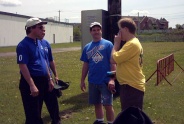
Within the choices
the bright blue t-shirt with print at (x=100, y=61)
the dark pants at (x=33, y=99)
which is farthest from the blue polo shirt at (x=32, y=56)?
the bright blue t-shirt with print at (x=100, y=61)

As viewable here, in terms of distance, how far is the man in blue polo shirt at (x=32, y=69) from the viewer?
468cm

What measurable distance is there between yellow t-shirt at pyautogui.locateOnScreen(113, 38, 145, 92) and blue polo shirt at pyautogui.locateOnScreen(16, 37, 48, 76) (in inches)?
46.9

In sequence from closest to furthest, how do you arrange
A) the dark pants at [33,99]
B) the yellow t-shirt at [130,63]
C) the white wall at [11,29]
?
1. the yellow t-shirt at [130,63]
2. the dark pants at [33,99]
3. the white wall at [11,29]

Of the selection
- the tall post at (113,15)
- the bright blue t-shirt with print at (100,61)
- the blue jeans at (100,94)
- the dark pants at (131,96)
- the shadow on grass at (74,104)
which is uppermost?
the tall post at (113,15)

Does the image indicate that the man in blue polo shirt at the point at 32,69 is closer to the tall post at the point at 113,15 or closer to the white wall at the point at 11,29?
the tall post at the point at 113,15

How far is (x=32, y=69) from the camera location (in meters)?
4.84

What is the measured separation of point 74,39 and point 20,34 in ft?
115

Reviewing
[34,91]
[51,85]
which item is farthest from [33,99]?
[51,85]

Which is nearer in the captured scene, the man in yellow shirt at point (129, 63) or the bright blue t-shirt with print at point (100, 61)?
the man in yellow shirt at point (129, 63)

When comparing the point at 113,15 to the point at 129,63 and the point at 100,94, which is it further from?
the point at 129,63

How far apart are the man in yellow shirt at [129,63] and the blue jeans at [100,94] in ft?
2.81

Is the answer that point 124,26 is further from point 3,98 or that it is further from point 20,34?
point 20,34

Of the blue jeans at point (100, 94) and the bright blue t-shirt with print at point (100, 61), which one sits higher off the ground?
the bright blue t-shirt with print at point (100, 61)

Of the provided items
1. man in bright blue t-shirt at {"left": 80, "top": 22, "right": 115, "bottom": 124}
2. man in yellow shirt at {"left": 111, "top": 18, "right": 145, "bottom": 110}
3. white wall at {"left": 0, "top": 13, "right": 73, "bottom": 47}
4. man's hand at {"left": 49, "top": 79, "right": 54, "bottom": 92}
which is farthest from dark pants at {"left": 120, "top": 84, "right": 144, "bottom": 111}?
white wall at {"left": 0, "top": 13, "right": 73, "bottom": 47}
